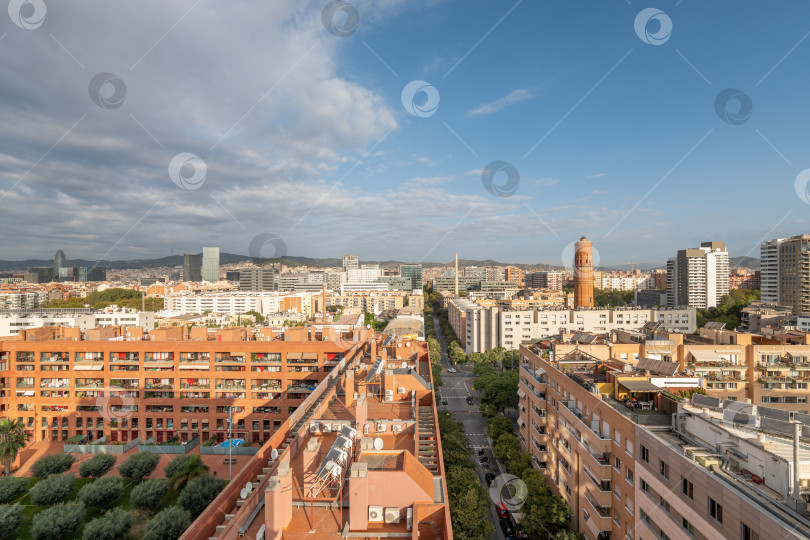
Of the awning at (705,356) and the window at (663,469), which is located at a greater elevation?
the awning at (705,356)

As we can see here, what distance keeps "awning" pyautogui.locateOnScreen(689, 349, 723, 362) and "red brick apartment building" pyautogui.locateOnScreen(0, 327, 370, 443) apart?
17.8 meters

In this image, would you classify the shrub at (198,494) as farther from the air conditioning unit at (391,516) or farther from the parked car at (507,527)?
the air conditioning unit at (391,516)

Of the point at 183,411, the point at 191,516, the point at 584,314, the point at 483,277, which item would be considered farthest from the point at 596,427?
the point at 483,277

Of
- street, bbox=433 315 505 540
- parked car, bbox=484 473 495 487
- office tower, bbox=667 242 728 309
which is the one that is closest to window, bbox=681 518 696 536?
street, bbox=433 315 505 540

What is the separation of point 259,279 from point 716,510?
11845 centimetres

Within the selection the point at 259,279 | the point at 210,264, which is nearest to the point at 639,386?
the point at 259,279

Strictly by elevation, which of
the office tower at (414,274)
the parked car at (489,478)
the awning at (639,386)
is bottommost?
the parked car at (489,478)

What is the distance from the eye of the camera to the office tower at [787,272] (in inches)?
2218

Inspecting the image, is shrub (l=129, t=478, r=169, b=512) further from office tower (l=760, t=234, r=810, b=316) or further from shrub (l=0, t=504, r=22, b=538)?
office tower (l=760, t=234, r=810, b=316)

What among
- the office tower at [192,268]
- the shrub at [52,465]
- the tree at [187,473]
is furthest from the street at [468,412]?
the office tower at [192,268]

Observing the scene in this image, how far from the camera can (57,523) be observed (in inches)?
567

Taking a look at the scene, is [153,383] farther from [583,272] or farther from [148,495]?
[583,272]

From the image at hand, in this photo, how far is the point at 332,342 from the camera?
2538 cm

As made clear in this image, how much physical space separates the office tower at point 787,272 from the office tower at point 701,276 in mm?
8886
